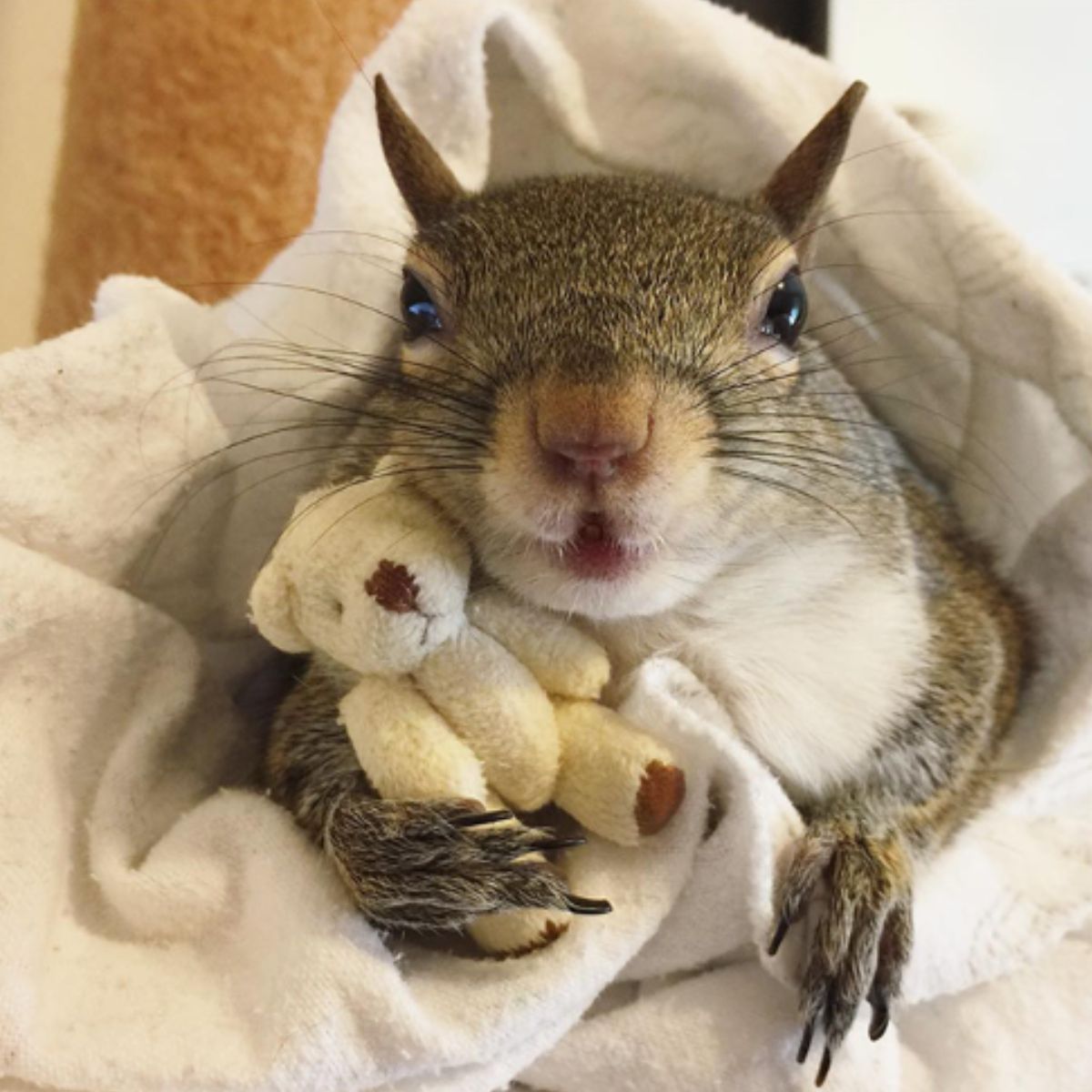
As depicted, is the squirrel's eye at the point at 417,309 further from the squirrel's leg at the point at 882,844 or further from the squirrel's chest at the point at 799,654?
the squirrel's leg at the point at 882,844

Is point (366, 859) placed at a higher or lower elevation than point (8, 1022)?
higher

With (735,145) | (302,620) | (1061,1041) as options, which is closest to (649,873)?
(302,620)

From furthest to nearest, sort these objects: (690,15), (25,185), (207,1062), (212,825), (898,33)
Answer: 1. (898,33)
2. (25,185)
3. (690,15)
4. (212,825)
5. (207,1062)

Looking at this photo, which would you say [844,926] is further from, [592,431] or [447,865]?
[592,431]

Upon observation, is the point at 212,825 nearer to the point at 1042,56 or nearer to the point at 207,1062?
the point at 207,1062

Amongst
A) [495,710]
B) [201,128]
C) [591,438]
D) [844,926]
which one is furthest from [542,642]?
[201,128]

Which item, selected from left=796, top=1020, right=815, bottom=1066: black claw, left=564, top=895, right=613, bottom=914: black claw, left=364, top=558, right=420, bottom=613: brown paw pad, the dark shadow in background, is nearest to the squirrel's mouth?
left=364, top=558, right=420, bottom=613: brown paw pad

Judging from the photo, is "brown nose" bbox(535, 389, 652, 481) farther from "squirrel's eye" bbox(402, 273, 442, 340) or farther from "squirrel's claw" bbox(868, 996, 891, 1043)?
"squirrel's claw" bbox(868, 996, 891, 1043)
